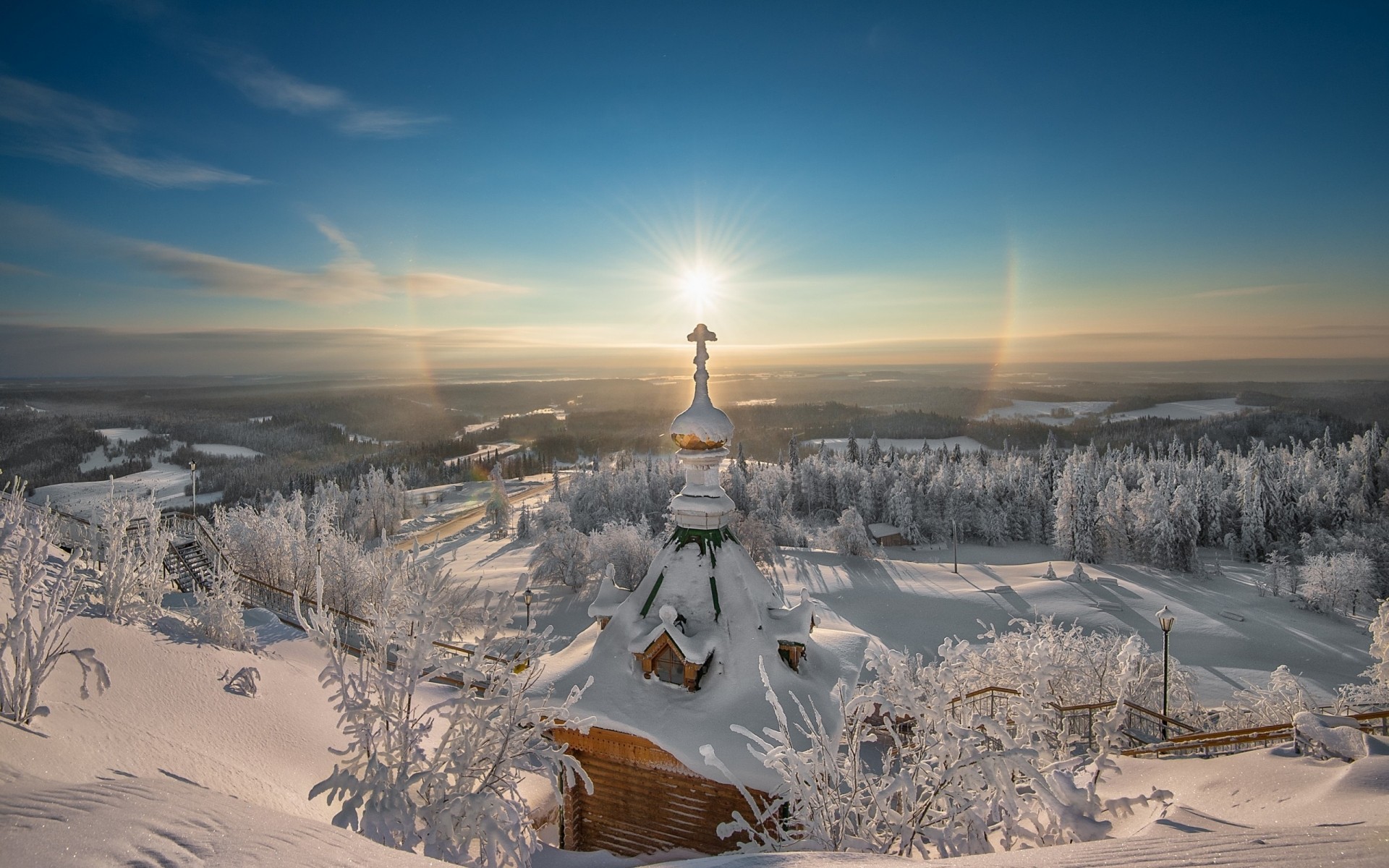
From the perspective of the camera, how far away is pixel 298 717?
8.80 metres

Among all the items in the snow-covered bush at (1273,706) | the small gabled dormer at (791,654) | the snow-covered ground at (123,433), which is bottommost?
the snow-covered bush at (1273,706)

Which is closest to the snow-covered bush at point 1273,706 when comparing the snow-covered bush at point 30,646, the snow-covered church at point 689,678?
the snow-covered church at point 689,678

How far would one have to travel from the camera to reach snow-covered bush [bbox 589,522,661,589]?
3981 cm

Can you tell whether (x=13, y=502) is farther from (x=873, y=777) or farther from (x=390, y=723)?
(x=873, y=777)

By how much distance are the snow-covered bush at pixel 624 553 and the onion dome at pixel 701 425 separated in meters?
31.1

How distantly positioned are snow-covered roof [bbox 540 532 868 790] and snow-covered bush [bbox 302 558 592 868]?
67.3 inches

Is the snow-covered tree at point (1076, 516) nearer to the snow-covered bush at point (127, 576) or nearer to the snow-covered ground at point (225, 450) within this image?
the snow-covered bush at point (127, 576)

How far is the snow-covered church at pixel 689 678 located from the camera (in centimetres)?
732

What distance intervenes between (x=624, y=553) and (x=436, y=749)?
3569cm

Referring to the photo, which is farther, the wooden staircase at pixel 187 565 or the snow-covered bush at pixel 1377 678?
the wooden staircase at pixel 187 565

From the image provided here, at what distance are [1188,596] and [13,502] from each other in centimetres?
5828

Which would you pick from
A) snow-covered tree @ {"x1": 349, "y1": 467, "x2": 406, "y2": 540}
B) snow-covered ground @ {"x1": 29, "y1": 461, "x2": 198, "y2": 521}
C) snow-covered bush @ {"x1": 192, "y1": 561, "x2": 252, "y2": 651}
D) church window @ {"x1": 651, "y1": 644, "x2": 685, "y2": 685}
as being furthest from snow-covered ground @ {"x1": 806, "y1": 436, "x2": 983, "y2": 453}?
church window @ {"x1": 651, "y1": 644, "x2": 685, "y2": 685}

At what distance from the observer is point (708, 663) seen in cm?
786

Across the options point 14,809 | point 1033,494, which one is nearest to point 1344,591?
point 1033,494
